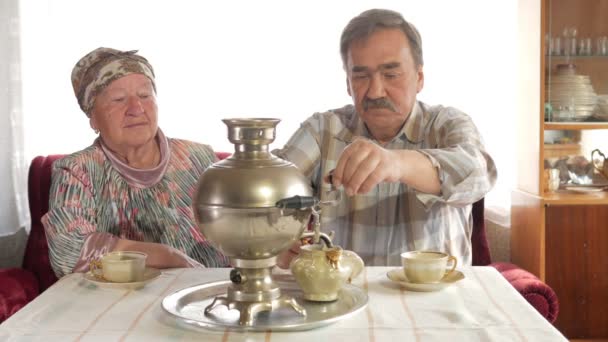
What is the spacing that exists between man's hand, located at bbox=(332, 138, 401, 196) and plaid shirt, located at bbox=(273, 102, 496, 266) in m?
0.46

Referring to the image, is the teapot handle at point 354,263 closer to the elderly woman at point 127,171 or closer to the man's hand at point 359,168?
the man's hand at point 359,168

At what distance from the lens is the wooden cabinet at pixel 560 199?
9.66 feet

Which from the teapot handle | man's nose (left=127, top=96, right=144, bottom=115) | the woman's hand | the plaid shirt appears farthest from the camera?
man's nose (left=127, top=96, right=144, bottom=115)

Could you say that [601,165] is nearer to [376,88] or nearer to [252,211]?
[376,88]

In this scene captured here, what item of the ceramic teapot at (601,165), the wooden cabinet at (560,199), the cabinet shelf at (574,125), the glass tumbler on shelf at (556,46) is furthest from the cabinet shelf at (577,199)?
the glass tumbler on shelf at (556,46)

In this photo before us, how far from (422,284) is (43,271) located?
1.54 metres

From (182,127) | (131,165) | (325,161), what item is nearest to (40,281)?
(131,165)

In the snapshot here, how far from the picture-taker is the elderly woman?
6.30 ft

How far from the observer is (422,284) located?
Result: 1.33 m

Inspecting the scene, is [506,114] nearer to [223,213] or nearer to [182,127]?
[182,127]

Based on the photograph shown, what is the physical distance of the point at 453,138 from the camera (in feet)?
5.92

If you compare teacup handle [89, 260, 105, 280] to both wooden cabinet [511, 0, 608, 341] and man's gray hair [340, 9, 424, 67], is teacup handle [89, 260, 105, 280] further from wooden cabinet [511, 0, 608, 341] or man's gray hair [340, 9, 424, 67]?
wooden cabinet [511, 0, 608, 341]

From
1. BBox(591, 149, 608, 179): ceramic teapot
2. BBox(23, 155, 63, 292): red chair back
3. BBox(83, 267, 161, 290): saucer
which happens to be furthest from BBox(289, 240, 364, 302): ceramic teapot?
BBox(591, 149, 608, 179): ceramic teapot

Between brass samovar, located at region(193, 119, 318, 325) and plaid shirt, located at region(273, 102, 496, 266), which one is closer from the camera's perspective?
brass samovar, located at region(193, 119, 318, 325)
